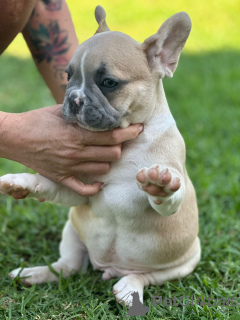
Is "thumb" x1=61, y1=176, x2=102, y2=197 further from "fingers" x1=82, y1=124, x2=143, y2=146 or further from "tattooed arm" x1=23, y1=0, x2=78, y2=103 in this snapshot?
"tattooed arm" x1=23, y1=0, x2=78, y2=103

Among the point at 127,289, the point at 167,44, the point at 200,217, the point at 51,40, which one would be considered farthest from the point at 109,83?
the point at 200,217

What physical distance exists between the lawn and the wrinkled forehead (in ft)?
4.24

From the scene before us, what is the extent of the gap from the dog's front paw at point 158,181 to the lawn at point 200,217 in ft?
2.40

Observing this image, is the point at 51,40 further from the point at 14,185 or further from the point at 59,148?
the point at 14,185

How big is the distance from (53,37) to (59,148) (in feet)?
4.12

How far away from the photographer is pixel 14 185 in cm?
252

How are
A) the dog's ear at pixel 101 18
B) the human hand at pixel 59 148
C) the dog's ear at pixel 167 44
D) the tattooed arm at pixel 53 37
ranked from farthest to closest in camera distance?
the tattooed arm at pixel 53 37
the dog's ear at pixel 101 18
the human hand at pixel 59 148
the dog's ear at pixel 167 44

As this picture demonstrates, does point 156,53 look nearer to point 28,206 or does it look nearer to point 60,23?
point 60,23

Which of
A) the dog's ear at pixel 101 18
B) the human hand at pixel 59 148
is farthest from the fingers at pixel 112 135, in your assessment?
the dog's ear at pixel 101 18

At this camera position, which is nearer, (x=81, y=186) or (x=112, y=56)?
(x=112, y=56)

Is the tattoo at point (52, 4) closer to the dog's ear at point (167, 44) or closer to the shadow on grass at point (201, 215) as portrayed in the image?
the dog's ear at point (167, 44)

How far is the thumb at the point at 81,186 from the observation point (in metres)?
2.63

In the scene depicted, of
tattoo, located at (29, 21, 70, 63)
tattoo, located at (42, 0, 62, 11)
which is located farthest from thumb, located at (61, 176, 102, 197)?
tattoo, located at (42, 0, 62, 11)

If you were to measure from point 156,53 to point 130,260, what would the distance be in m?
1.24
